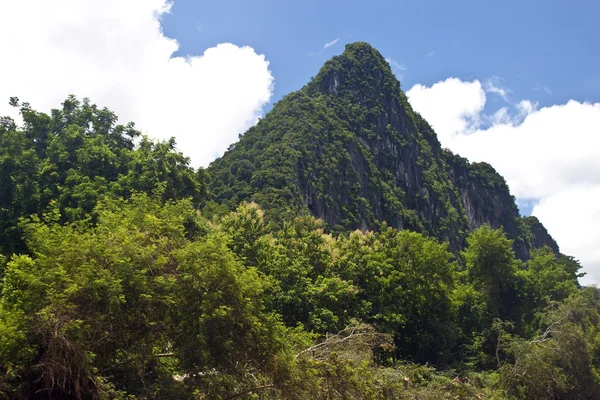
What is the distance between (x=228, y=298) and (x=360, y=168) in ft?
248

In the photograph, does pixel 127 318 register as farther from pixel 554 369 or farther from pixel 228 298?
pixel 554 369

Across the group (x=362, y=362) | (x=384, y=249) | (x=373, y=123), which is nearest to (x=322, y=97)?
(x=373, y=123)

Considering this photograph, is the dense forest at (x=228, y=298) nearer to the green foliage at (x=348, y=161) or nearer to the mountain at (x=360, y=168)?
the green foliage at (x=348, y=161)

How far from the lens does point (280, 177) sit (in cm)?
5572

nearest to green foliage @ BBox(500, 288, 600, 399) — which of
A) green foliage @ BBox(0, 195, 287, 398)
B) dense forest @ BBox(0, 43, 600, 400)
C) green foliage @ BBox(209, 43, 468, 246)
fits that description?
dense forest @ BBox(0, 43, 600, 400)

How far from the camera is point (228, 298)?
873cm

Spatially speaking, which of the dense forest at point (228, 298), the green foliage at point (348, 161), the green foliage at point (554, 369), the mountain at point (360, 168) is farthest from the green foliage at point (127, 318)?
the mountain at point (360, 168)

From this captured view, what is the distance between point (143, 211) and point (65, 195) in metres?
8.56

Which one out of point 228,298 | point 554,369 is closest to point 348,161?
point 554,369

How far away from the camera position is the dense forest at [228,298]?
26.8ft

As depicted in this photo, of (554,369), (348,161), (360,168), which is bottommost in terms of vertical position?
(554,369)

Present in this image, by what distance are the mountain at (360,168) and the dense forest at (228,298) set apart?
8683mm

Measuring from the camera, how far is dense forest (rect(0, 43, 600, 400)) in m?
8.18

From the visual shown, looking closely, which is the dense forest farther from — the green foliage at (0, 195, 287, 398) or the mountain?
the mountain
